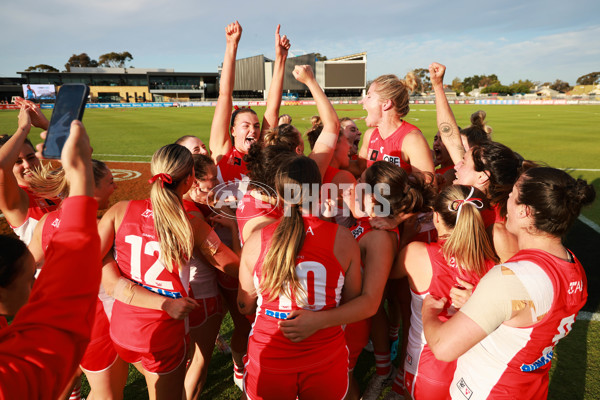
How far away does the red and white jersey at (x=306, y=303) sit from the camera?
6.66 feet

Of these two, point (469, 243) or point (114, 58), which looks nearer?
point (469, 243)

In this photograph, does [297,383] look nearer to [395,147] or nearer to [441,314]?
[441,314]

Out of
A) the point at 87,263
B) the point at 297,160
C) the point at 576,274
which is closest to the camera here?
the point at 87,263

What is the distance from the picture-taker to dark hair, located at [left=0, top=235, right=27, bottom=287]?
1.28 metres

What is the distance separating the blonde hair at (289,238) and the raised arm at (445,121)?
250 centimetres

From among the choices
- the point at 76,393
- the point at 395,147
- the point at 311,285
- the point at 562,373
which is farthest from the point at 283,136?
the point at 562,373

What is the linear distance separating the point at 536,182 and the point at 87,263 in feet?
7.24

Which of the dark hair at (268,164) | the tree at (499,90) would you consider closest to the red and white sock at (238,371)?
the dark hair at (268,164)

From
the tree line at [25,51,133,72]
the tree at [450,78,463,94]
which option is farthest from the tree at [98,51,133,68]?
the tree at [450,78,463,94]

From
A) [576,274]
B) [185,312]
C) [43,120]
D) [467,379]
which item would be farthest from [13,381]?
[43,120]

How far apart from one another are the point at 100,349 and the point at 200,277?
2.92ft

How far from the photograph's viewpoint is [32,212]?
3.48 meters

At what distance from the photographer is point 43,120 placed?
296 cm

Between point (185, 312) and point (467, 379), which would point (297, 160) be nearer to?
point (185, 312)
